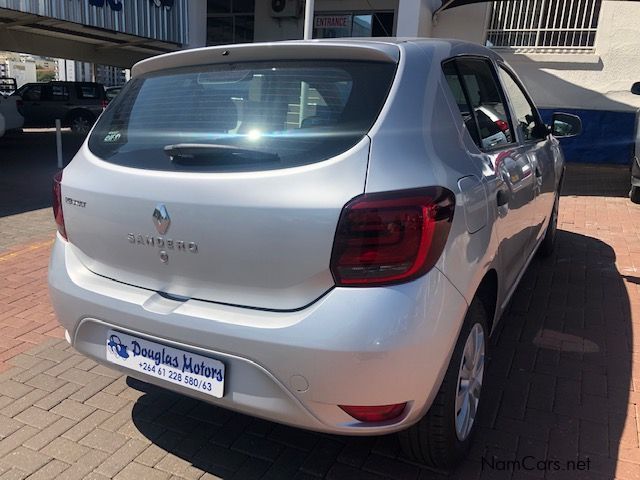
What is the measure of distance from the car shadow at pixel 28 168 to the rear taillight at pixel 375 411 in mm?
6365

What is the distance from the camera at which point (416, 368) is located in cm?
188

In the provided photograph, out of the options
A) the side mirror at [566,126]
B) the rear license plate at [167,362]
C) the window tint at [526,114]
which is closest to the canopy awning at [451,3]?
the side mirror at [566,126]

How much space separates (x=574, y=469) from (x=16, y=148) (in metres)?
15.1

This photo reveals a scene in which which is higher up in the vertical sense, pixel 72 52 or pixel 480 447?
pixel 72 52

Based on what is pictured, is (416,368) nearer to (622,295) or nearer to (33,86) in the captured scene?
(622,295)

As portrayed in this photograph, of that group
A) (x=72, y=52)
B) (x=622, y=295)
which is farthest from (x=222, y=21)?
(x=622, y=295)

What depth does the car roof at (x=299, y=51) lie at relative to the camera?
2.12 m

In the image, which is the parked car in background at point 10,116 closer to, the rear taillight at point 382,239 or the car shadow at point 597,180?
the car shadow at point 597,180

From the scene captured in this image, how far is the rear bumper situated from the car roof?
2.84 ft

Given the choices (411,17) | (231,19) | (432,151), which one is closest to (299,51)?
(432,151)

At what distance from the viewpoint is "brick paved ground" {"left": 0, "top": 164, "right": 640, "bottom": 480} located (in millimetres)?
2391

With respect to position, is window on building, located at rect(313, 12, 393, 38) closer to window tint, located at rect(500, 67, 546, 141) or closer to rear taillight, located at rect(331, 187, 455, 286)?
window tint, located at rect(500, 67, 546, 141)

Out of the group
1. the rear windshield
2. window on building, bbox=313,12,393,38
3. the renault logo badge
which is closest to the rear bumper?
the renault logo badge

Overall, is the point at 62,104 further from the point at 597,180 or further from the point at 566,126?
the point at 566,126
